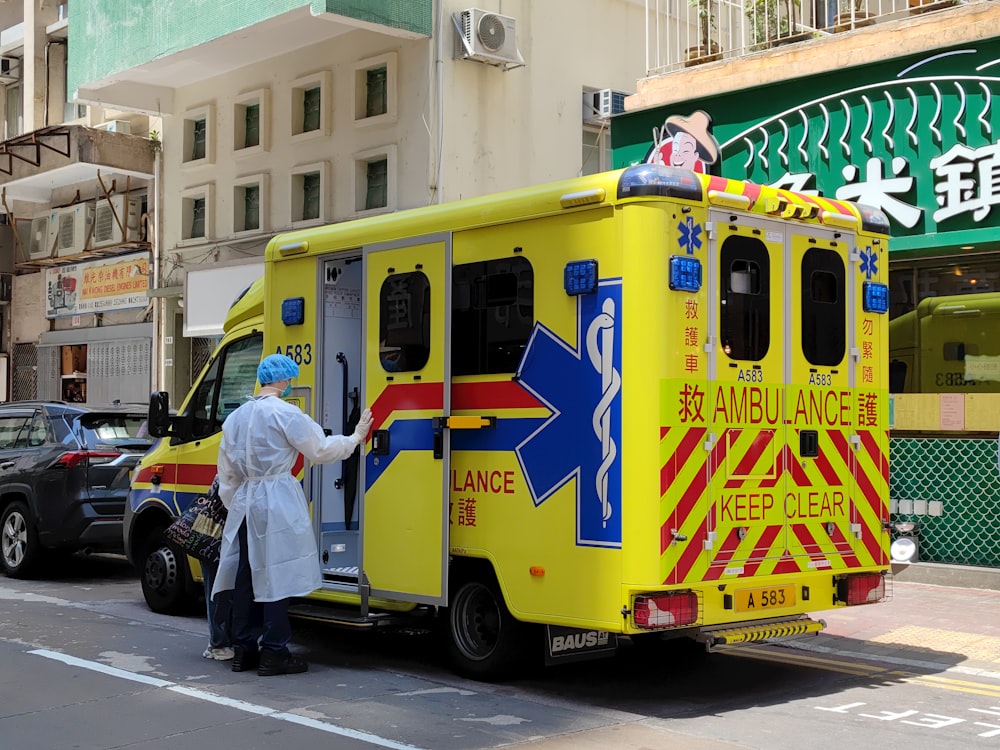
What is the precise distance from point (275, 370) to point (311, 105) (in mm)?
12715

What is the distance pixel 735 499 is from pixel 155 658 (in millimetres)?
3907

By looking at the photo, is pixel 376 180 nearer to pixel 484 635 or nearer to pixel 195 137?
pixel 195 137

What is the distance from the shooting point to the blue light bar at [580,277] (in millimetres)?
6840

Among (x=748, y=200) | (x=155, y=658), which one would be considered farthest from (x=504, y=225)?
(x=155, y=658)

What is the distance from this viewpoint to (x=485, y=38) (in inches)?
702

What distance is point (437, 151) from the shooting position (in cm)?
1761

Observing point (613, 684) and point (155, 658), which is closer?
point (613, 684)

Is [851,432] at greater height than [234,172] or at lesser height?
lesser

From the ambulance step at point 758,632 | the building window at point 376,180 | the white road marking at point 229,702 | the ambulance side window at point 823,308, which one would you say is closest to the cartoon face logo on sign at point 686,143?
the building window at point 376,180

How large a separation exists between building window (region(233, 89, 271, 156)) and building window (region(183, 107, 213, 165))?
0.83 metres

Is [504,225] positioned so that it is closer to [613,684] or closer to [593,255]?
[593,255]

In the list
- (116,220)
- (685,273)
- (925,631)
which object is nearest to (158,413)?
(685,273)

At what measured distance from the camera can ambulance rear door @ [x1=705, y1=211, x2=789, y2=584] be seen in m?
6.98

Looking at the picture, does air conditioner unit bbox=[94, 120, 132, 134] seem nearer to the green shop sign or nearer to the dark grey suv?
the dark grey suv
